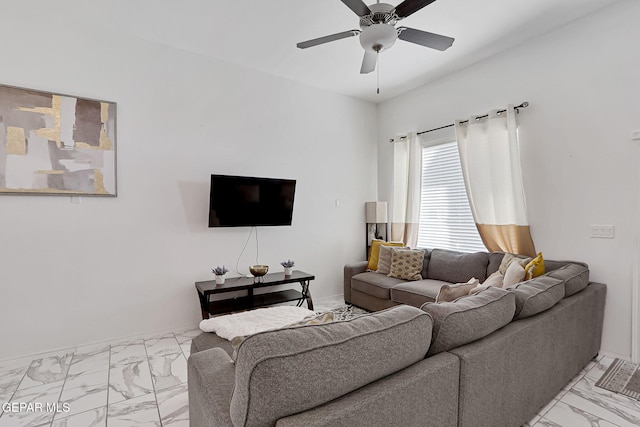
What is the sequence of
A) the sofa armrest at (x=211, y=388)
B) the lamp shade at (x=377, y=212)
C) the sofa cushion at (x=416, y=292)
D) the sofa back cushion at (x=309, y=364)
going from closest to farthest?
the sofa back cushion at (x=309, y=364)
the sofa armrest at (x=211, y=388)
the sofa cushion at (x=416, y=292)
the lamp shade at (x=377, y=212)

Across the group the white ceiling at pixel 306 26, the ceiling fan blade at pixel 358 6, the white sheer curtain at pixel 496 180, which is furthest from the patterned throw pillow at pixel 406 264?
the ceiling fan blade at pixel 358 6

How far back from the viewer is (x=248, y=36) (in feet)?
10.4

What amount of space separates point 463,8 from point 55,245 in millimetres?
4179

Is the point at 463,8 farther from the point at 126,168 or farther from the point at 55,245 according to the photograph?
the point at 55,245

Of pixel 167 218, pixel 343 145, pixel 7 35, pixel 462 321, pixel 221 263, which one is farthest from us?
pixel 343 145

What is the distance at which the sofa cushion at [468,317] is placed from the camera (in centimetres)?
134

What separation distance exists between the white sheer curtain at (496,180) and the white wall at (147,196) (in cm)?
190

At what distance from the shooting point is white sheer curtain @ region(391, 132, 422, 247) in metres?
4.48

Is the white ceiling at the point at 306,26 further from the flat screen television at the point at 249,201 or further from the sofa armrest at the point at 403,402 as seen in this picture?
the sofa armrest at the point at 403,402

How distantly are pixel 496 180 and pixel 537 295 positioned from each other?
6.37 feet

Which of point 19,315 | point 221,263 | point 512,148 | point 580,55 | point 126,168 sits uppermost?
point 580,55

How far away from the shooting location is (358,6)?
211 cm

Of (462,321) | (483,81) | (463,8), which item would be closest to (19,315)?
(462,321)

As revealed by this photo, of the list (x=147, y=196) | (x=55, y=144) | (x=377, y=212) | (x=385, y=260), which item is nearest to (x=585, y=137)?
(x=385, y=260)
